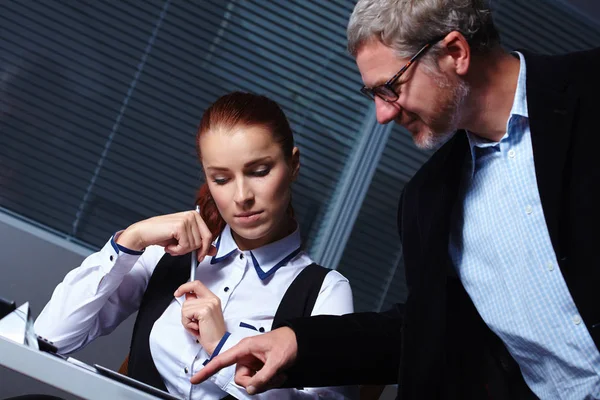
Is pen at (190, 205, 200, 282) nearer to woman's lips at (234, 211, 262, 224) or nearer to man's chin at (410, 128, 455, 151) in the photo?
woman's lips at (234, 211, 262, 224)

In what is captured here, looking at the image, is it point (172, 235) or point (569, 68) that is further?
point (172, 235)

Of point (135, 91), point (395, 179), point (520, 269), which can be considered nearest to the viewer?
point (520, 269)

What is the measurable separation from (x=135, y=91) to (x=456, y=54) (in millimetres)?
2146

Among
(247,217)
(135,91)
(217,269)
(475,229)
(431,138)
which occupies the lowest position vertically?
(135,91)

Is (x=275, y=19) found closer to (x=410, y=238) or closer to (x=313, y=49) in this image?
(x=313, y=49)

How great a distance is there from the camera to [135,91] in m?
3.39

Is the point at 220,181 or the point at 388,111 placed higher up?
the point at 388,111

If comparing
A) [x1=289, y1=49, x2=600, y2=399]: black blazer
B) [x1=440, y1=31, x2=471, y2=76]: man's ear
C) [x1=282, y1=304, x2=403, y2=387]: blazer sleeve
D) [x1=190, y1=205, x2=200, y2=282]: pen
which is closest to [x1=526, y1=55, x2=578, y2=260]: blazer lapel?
[x1=289, y1=49, x2=600, y2=399]: black blazer

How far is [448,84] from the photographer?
5.05ft

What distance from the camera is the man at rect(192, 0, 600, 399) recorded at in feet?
4.53

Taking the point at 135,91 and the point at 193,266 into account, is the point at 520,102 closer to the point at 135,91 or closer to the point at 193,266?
the point at 193,266

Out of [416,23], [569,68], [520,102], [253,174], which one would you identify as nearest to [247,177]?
[253,174]

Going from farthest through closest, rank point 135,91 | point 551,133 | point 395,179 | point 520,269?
point 395,179 < point 135,91 < point 520,269 < point 551,133

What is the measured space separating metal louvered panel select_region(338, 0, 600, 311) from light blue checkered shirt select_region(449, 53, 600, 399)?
205cm
